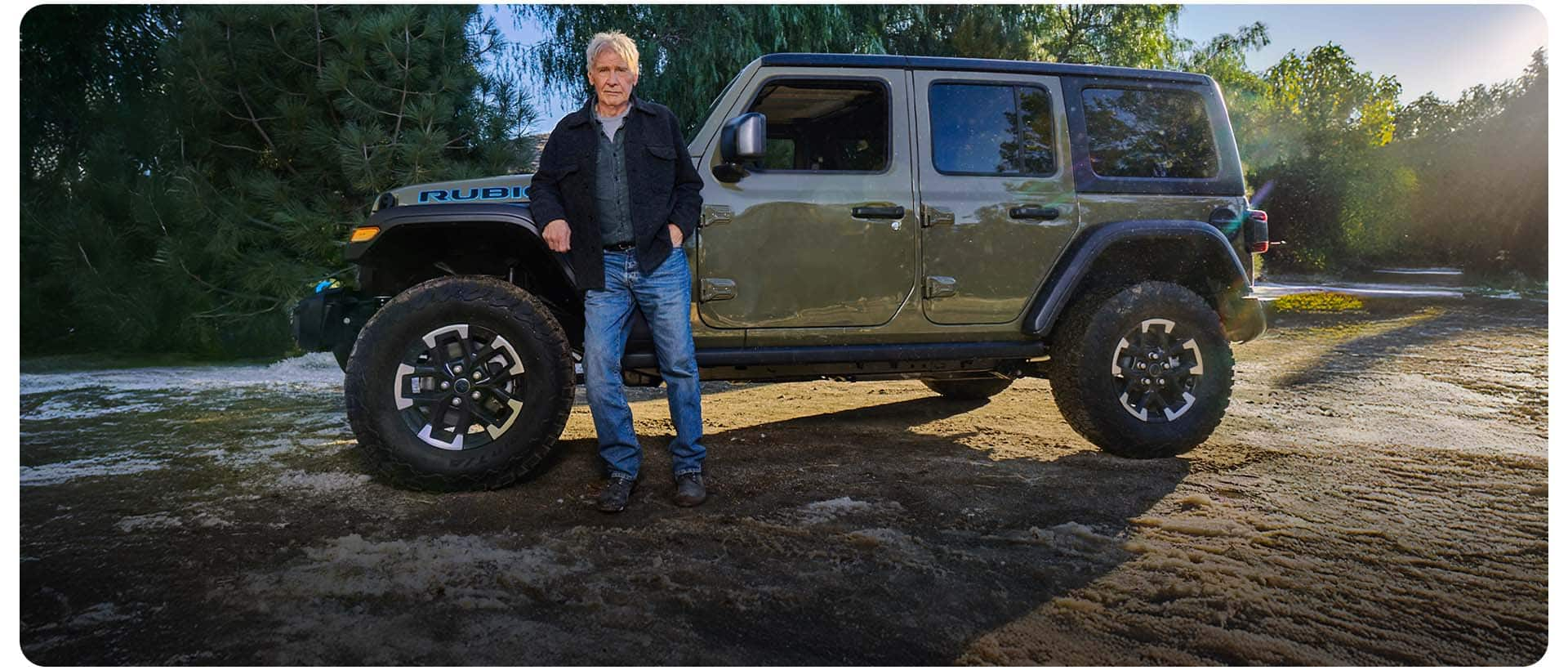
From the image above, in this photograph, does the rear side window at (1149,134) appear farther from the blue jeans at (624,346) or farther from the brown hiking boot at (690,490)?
the brown hiking boot at (690,490)

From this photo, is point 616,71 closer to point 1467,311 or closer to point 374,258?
point 374,258

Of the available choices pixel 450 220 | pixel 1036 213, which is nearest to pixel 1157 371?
pixel 1036 213

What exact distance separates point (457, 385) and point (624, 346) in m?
0.70

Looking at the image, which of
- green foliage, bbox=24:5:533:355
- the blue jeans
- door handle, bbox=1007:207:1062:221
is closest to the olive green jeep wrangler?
door handle, bbox=1007:207:1062:221

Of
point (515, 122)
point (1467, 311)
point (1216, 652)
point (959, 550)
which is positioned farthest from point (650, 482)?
point (1467, 311)

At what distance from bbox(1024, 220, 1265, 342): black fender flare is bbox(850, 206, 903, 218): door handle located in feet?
2.80

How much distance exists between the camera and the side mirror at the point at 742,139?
11.6 feet

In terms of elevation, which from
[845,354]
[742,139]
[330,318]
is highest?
[742,139]

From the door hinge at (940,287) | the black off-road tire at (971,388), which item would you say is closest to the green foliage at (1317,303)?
the black off-road tire at (971,388)

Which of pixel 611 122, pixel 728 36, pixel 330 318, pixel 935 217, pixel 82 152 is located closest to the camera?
pixel 611 122

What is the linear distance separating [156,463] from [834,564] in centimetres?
347

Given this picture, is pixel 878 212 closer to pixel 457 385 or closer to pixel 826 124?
pixel 826 124

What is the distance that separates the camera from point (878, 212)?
13.2ft

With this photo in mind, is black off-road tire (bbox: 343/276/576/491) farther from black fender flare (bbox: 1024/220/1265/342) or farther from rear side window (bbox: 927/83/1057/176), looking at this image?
black fender flare (bbox: 1024/220/1265/342)
